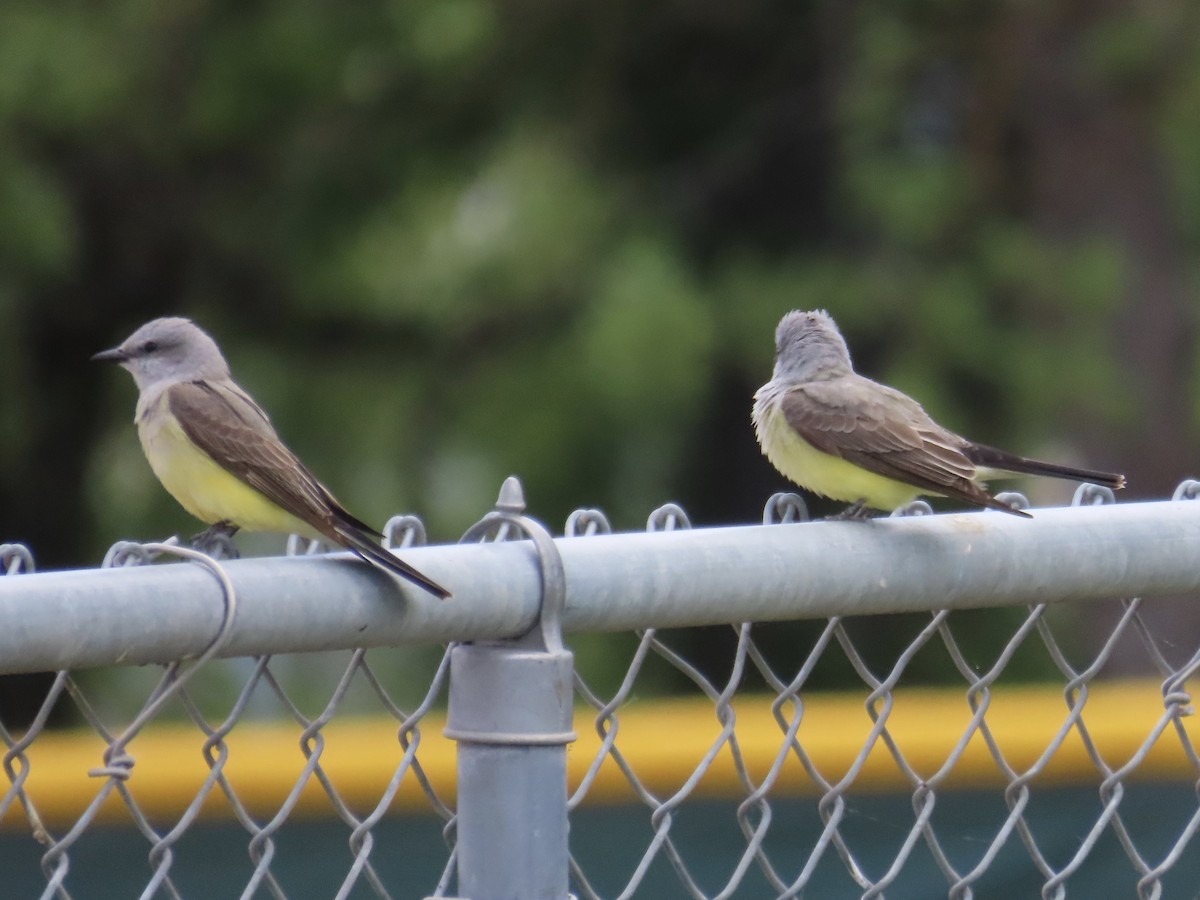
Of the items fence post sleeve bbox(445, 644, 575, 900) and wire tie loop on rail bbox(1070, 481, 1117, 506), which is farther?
wire tie loop on rail bbox(1070, 481, 1117, 506)

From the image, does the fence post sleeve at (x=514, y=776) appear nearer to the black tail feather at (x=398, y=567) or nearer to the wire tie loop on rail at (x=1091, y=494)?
the black tail feather at (x=398, y=567)

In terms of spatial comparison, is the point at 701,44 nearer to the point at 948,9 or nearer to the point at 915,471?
the point at 948,9

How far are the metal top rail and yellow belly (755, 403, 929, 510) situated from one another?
41.4 inches

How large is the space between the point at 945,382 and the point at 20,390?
4.07 metres

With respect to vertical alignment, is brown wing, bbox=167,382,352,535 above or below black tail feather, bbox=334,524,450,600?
above

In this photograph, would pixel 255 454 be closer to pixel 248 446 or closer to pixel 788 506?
pixel 248 446

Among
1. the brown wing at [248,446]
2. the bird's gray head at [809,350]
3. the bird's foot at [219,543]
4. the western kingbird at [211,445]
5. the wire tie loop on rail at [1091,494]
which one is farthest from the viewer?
the bird's gray head at [809,350]

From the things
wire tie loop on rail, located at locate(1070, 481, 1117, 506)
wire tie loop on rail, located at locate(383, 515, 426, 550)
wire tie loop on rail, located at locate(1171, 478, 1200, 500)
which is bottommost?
wire tie loop on rail, located at locate(383, 515, 426, 550)

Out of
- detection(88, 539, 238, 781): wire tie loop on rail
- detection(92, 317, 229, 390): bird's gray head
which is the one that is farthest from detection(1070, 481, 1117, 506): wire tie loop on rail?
detection(92, 317, 229, 390): bird's gray head

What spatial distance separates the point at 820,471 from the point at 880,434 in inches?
8.0

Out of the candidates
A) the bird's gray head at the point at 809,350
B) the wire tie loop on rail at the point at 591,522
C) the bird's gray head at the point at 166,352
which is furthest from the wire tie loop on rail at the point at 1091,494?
the bird's gray head at the point at 166,352

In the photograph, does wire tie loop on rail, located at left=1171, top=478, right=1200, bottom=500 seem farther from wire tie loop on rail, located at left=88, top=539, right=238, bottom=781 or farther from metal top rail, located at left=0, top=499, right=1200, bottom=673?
wire tie loop on rail, located at left=88, top=539, right=238, bottom=781

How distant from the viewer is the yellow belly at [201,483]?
10.8 ft

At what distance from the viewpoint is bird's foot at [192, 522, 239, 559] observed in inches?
103
